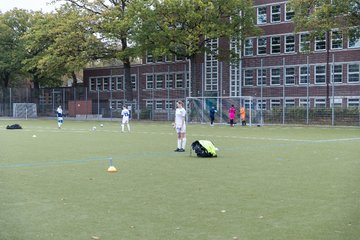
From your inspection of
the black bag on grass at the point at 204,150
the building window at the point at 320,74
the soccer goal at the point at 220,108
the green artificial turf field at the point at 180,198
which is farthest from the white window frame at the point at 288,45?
the black bag on grass at the point at 204,150

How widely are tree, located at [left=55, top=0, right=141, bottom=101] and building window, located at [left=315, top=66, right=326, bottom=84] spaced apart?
19077mm

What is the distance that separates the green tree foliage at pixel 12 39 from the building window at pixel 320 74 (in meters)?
40.3

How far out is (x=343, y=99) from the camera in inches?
1884

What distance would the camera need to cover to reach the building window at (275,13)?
57106 mm

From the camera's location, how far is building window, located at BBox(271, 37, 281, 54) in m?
57.5

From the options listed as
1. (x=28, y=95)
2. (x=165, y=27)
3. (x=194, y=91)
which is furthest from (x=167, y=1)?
(x=28, y=95)

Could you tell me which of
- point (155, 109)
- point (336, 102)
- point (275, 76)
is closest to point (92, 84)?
point (155, 109)

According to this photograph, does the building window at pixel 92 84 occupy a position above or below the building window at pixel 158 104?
above

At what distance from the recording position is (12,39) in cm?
7519

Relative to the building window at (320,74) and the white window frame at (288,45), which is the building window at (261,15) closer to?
the white window frame at (288,45)

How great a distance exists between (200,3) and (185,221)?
1736 inches

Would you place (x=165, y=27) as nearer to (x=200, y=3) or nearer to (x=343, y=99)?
(x=200, y=3)

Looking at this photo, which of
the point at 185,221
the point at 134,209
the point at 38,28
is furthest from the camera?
the point at 38,28

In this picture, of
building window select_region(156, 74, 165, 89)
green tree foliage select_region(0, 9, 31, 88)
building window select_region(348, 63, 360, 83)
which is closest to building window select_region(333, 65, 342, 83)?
building window select_region(348, 63, 360, 83)
